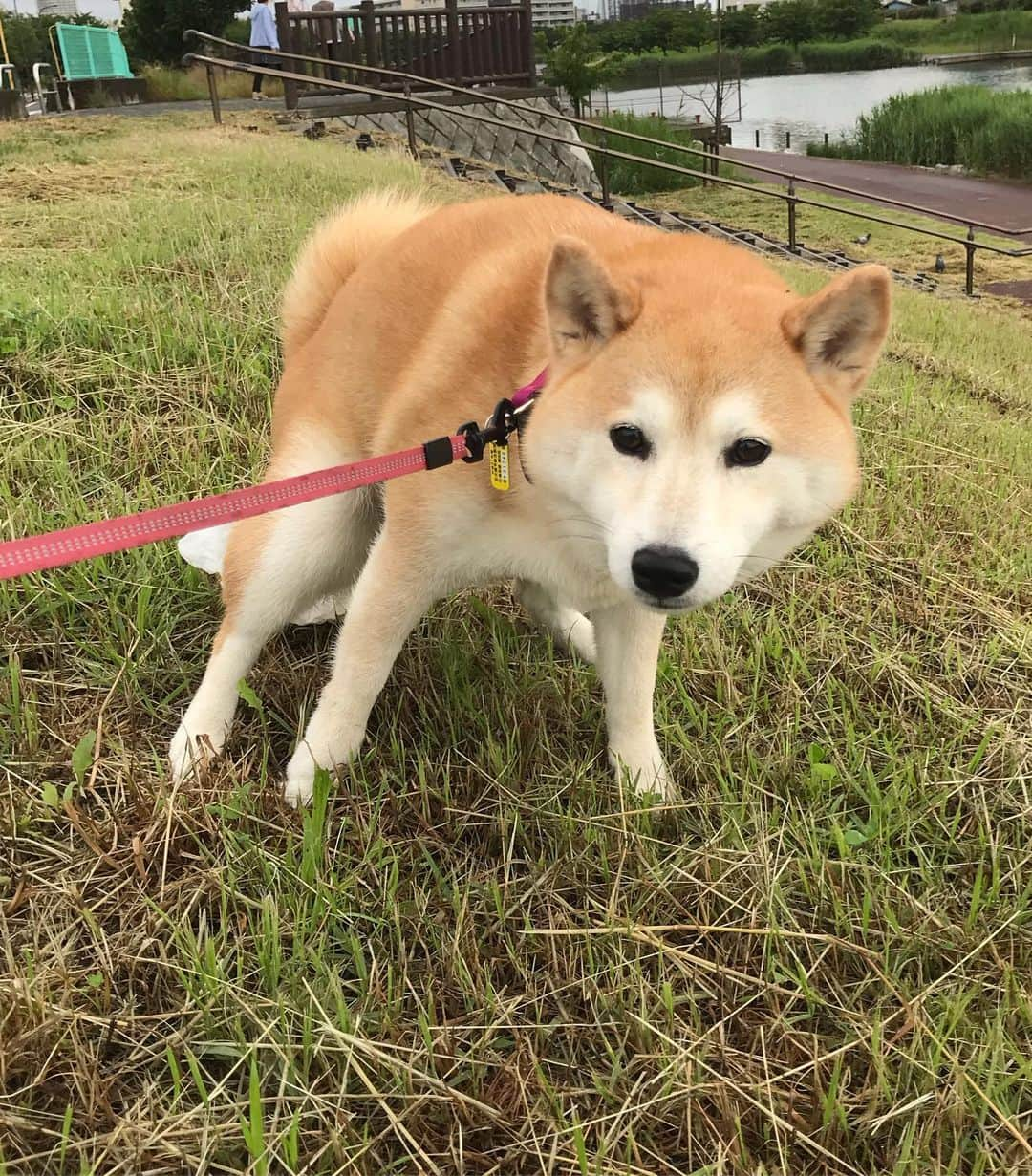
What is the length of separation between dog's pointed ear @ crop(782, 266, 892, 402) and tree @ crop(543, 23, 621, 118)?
26.9 meters

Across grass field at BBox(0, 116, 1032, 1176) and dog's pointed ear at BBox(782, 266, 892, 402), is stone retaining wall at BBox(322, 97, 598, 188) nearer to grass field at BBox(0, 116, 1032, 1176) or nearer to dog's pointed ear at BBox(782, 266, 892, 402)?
grass field at BBox(0, 116, 1032, 1176)

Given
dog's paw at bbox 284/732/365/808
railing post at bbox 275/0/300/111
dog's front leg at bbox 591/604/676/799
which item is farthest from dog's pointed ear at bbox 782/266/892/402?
railing post at bbox 275/0/300/111

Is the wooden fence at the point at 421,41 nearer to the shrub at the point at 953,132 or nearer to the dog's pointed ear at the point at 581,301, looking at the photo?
the dog's pointed ear at the point at 581,301

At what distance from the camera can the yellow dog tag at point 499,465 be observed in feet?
5.65

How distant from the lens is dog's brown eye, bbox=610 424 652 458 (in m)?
1.54

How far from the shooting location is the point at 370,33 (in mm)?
14102

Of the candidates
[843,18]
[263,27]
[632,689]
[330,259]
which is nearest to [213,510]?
[632,689]

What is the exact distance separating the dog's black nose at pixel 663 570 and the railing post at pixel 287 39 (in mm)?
13841

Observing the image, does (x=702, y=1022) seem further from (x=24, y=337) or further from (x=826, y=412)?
(x=24, y=337)

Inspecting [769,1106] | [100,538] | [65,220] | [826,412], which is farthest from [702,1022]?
[65,220]

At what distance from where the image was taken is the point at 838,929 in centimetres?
168

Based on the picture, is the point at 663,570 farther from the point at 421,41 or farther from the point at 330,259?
the point at 421,41

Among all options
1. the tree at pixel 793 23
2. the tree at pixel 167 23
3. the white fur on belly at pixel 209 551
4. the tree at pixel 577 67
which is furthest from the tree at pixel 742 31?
the white fur on belly at pixel 209 551

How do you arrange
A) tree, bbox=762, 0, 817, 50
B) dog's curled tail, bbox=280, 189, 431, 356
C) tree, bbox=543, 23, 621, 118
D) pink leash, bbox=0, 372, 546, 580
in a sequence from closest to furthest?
pink leash, bbox=0, 372, 546, 580
dog's curled tail, bbox=280, 189, 431, 356
tree, bbox=543, 23, 621, 118
tree, bbox=762, 0, 817, 50
